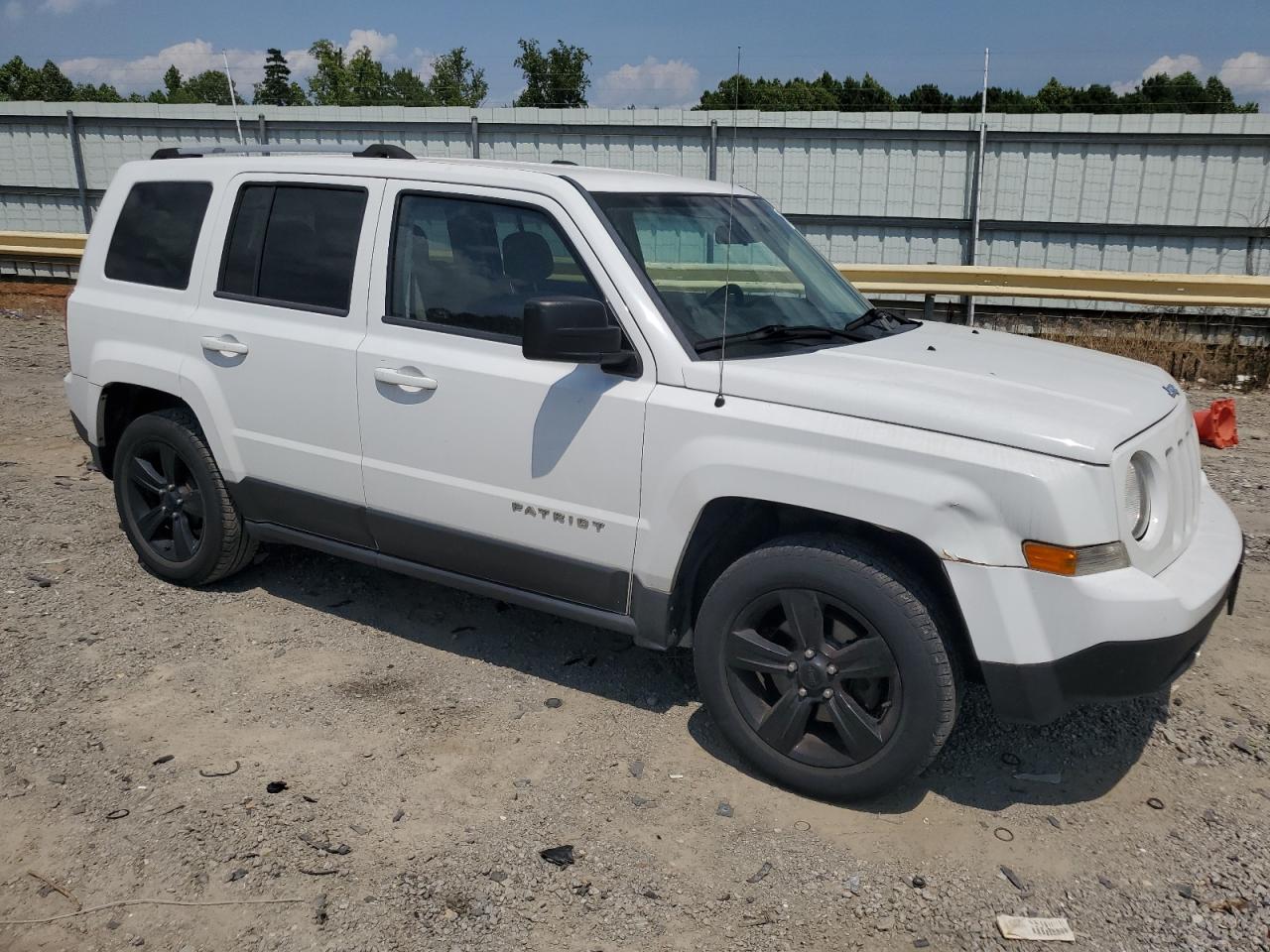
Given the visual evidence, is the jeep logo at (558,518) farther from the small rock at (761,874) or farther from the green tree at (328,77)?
the green tree at (328,77)

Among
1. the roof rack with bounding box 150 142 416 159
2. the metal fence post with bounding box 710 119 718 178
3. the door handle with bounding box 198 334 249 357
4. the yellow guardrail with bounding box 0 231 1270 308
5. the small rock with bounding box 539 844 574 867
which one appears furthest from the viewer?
the metal fence post with bounding box 710 119 718 178

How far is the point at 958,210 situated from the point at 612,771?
10.4 metres

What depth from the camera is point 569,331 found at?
11.2ft

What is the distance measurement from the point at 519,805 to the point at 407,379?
1632mm

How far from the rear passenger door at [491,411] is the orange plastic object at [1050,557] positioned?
1.30 metres

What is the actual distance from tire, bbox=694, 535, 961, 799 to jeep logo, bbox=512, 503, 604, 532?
490 millimetres

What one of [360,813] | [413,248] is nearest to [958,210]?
[413,248]

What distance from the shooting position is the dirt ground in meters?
2.96

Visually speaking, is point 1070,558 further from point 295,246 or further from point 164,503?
point 164,503

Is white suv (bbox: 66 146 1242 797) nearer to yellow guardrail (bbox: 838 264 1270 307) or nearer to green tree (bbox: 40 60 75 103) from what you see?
yellow guardrail (bbox: 838 264 1270 307)

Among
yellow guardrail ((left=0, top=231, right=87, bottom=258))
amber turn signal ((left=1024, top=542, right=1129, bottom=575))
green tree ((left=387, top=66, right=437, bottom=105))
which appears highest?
green tree ((left=387, top=66, right=437, bottom=105))

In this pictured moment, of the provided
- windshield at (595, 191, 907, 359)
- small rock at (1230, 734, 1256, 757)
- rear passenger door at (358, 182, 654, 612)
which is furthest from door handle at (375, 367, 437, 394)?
small rock at (1230, 734, 1256, 757)

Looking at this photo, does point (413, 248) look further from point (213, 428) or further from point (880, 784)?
point (880, 784)

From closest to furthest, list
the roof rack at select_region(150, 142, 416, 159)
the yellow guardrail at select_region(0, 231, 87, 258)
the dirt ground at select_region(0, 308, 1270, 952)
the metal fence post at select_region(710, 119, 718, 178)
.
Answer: the dirt ground at select_region(0, 308, 1270, 952) < the roof rack at select_region(150, 142, 416, 159) < the metal fence post at select_region(710, 119, 718, 178) < the yellow guardrail at select_region(0, 231, 87, 258)
